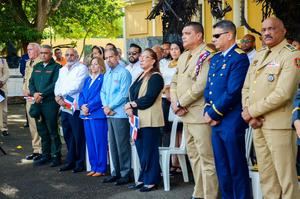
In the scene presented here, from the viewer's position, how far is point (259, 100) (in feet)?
17.3

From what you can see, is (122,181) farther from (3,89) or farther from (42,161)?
(3,89)

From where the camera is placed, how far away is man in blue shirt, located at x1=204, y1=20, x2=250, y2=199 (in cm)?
561

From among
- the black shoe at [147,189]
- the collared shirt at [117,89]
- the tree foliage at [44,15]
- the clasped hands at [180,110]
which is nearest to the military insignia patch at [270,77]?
the clasped hands at [180,110]

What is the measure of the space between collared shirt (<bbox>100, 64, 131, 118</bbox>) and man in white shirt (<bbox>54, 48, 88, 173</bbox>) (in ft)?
2.99

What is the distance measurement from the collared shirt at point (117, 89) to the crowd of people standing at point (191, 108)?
0.05ft

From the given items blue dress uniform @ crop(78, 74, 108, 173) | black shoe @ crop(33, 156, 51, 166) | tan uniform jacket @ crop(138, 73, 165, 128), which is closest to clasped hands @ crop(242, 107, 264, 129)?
tan uniform jacket @ crop(138, 73, 165, 128)

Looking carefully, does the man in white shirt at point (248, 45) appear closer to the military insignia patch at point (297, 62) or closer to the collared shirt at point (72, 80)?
the collared shirt at point (72, 80)

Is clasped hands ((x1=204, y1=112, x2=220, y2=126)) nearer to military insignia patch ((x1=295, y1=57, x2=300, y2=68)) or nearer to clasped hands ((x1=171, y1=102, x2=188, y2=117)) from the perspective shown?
clasped hands ((x1=171, y1=102, x2=188, y2=117))

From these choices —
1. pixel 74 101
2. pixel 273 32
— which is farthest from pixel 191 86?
pixel 74 101

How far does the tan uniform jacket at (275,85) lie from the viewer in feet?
16.7

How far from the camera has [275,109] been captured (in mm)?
5172

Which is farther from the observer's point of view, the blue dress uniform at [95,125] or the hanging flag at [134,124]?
the blue dress uniform at [95,125]

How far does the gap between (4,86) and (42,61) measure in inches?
149

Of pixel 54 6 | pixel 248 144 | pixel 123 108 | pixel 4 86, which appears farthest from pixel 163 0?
pixel 54 6
